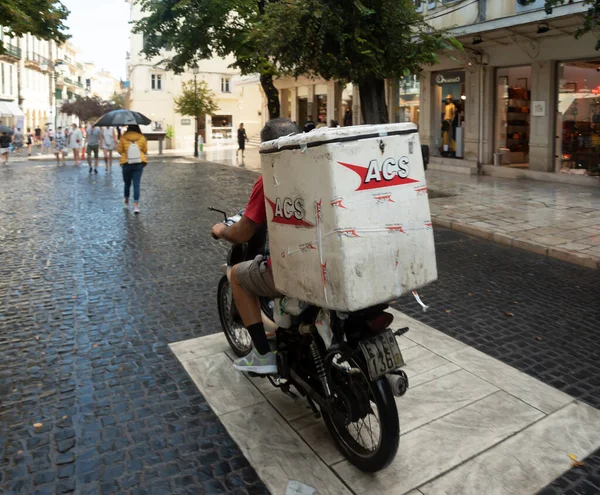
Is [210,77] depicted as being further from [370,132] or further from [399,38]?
[370,132]

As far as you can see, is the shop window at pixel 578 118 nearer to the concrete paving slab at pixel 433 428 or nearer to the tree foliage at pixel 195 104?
the concrete paving slab at pixel 433 428

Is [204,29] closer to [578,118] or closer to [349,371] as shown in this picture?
[578,118]

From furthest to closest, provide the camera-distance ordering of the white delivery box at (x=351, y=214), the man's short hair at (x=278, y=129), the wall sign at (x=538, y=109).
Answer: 1. the wall sign at (x=538, y=109)
2. the man's short hair at (x=278, y=129)
3. the white delivery box at (x=351, y=214)

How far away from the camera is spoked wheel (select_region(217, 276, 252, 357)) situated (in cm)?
433

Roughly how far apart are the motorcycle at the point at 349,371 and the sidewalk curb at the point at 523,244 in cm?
547

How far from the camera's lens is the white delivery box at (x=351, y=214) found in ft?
8.59

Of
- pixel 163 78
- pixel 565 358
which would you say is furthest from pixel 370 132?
pixel 163 78

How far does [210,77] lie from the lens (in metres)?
48.5

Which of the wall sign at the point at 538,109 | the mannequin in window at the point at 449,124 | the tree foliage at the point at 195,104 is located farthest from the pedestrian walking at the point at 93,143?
the wall sign at the point at 538,109

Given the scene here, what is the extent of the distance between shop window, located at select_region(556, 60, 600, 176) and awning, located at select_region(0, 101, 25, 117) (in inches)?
1638

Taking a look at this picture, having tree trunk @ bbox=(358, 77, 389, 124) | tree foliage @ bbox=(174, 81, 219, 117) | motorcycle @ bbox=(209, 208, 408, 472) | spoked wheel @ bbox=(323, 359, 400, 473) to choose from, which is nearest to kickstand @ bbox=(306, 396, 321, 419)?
motorcycle @ bbox=(209, 208, 408, 472)

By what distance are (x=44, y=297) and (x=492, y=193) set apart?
11.0m

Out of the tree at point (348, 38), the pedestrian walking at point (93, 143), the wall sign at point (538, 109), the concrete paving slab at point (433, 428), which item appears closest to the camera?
the concrete paving slab at point (433, 428)

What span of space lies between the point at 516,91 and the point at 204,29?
999 cm
